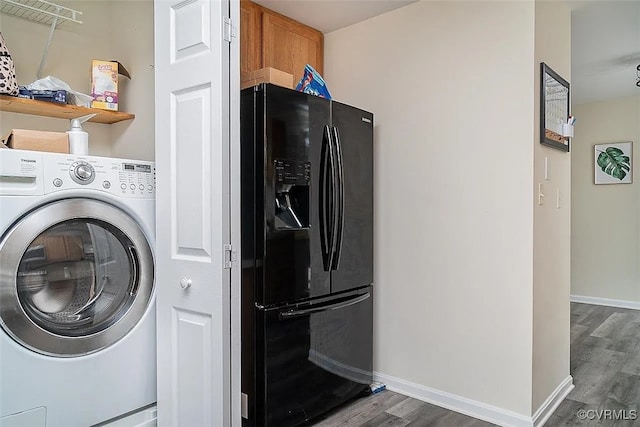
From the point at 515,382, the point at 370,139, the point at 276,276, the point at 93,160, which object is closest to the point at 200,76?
the point at 93,160

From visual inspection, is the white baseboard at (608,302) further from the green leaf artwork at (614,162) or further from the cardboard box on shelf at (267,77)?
the cardboard box on shelf at (267,77)

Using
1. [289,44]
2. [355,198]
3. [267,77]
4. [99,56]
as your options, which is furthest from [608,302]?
[99,56]

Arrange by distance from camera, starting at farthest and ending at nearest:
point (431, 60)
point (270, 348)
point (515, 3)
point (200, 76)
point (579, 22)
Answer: point (579, 22) → point (431, 60) → point (515, 3) → point (270, 348) → point (200, 76)

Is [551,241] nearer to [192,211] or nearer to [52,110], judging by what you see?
[192,211]

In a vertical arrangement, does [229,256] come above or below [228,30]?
below

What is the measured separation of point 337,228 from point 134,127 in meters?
1.30

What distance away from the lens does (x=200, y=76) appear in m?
1.64

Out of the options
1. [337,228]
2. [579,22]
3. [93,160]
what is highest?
[579,22]

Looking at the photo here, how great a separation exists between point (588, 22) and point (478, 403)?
2.56 meters

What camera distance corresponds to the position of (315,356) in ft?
7.20

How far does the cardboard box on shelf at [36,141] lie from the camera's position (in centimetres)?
175

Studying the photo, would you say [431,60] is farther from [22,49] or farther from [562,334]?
[22,49]

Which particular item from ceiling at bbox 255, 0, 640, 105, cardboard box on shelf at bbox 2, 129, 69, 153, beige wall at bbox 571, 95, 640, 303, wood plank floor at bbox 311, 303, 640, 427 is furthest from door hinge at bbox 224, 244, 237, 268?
beige wall at bbox 571, 95, 640, 303

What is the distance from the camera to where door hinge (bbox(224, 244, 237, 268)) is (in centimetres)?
158
